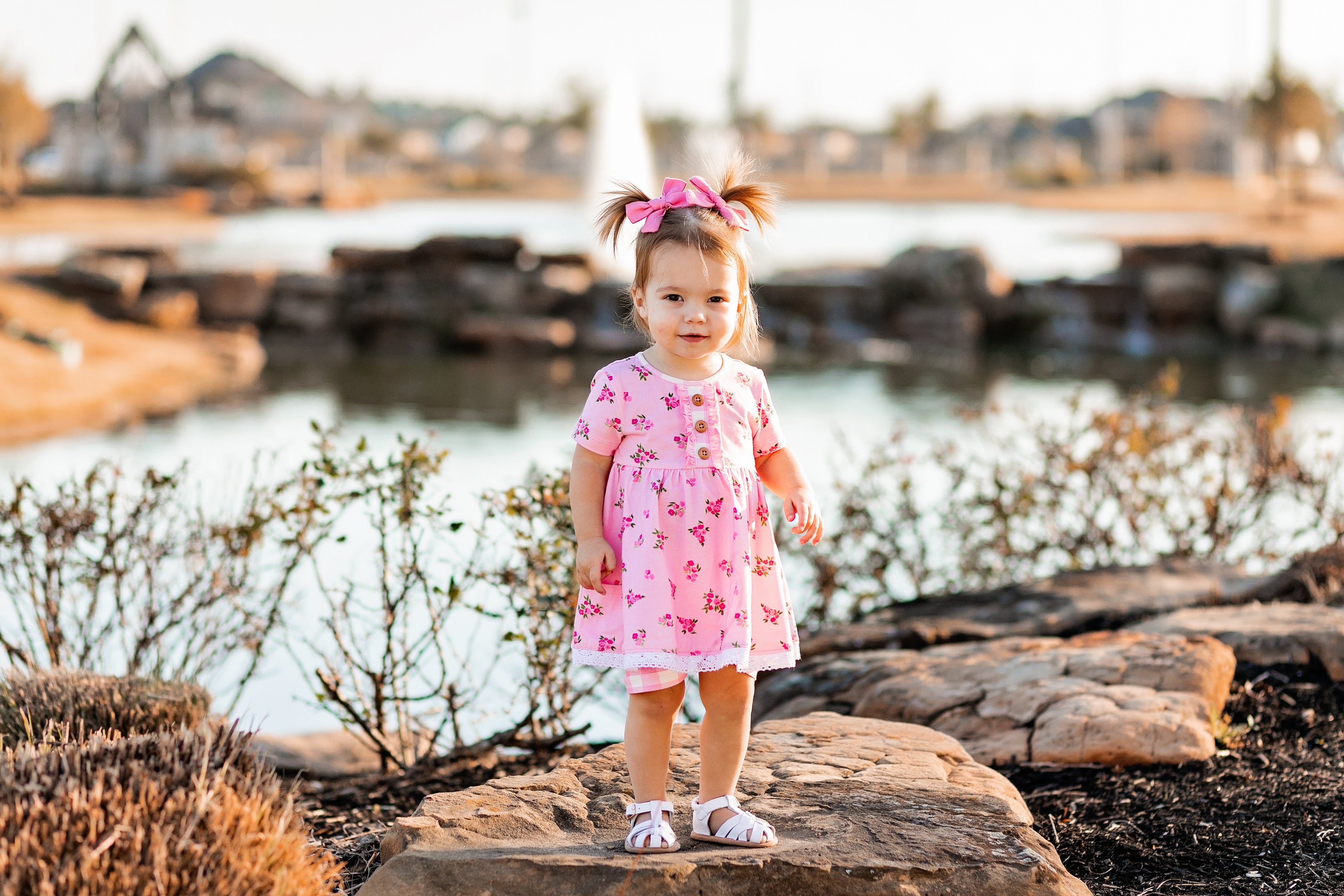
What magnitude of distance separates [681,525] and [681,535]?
2cm

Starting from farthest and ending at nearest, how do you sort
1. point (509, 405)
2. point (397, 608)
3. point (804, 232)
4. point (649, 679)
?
point (804, 232)
point (509, 405)
point (397, 608)
point (649, 679)

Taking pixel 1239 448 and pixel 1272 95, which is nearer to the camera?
pixel 1239 448

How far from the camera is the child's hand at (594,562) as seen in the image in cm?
300

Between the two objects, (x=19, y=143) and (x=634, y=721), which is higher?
(x=19, y=143)

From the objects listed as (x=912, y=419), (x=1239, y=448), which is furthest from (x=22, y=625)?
(x=912, y=419)

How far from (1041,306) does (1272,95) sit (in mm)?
18015

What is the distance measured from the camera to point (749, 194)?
10.5ft

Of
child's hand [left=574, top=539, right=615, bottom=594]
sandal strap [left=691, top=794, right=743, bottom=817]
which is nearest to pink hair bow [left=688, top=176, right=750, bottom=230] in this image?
child's hand [left=574, top=539, right=615, bottom=594]

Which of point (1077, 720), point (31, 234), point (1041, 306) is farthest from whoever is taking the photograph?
point (31, 234)

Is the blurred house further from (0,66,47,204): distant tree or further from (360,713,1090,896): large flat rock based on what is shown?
(360,713,1090,896): large flat rock

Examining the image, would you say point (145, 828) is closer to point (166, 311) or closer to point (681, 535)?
point (681, 535)

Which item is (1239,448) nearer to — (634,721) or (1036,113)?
(634,721)

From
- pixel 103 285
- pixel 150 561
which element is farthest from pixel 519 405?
pixel 150 561

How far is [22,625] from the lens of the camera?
4.18 metres
